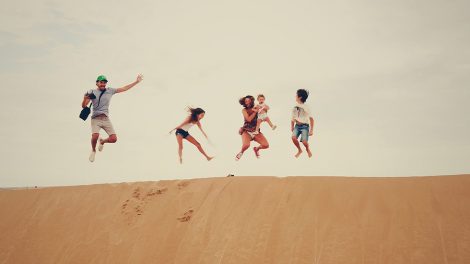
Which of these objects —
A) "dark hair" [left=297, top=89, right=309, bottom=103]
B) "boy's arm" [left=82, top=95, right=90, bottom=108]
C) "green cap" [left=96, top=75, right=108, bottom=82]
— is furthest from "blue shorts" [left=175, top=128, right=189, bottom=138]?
"dark hair" [left=297, top=89, right=309, bottom=103]

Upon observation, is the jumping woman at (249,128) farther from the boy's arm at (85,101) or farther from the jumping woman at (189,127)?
the boy's arm at (85,101)

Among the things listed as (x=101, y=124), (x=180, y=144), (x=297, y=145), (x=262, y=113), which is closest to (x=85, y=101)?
(x=101, y=124)

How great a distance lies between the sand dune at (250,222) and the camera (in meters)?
8.62

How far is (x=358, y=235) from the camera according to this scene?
8852mm

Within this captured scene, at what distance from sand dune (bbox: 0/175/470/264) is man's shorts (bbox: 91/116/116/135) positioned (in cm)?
177

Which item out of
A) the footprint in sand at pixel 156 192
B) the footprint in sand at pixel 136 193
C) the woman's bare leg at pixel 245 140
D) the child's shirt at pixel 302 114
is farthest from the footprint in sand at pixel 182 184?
the child's shirt at pixel 302 114

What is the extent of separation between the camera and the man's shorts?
41.5 ft

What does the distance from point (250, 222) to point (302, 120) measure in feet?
13.6

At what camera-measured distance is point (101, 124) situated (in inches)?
500

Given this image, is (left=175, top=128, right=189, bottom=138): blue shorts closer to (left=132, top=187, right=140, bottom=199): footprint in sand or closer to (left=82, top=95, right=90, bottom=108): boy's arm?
(left=132, top=187, right=140, bottom=199): footprint in sand

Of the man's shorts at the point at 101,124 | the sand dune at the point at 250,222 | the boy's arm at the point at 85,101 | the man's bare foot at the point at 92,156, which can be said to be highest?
the boy's arm at the point at 85,101

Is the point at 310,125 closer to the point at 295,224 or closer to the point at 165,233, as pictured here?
the point at 295,224

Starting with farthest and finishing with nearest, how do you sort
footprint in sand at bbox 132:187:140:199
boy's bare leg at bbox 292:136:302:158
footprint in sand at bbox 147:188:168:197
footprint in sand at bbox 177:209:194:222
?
boy's bare leg at bbox 292:136:302:158 → footprint in sand at bbox 132:187:140:199 → footprint in sand at bbox 147:188:168:197 → footprint in sand at bbox 177:209:194:222

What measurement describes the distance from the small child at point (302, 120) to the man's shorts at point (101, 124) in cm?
556
